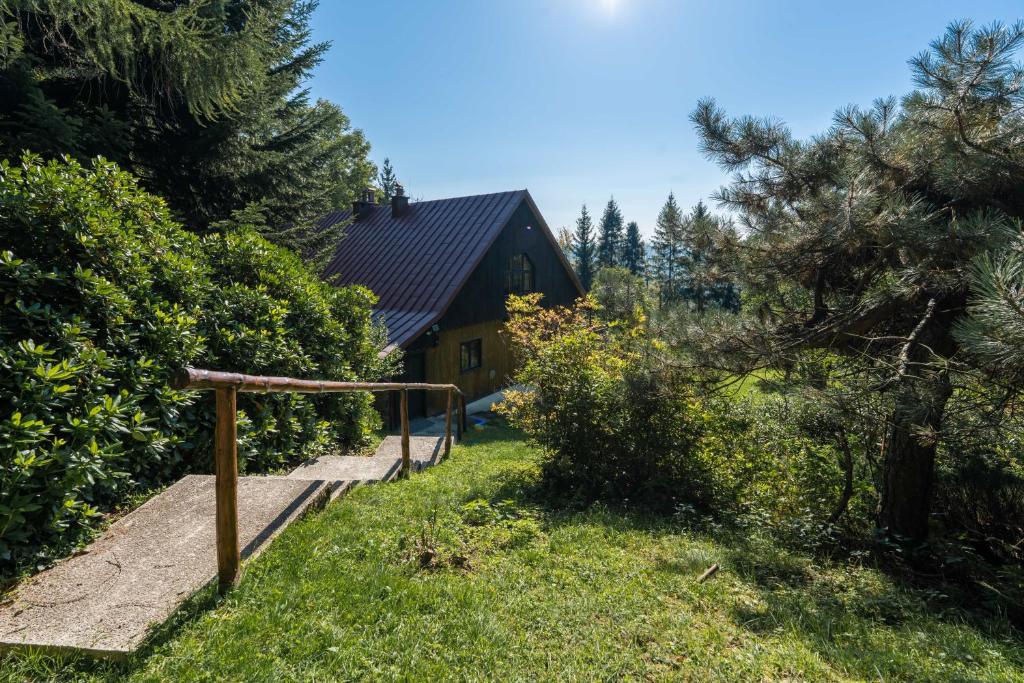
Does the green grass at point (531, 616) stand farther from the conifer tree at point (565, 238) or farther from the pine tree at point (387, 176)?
the pine tree at point (387, 176)

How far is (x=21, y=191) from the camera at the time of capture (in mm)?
3352

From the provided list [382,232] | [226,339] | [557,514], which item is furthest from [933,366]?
[382,232]

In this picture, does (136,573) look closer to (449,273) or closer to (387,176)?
(449,273)

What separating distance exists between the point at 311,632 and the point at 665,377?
3.68m

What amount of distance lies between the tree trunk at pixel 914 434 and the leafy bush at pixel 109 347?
4952 millimetres

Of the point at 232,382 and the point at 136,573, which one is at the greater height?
the point at 232,382

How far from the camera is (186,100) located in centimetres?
Answer: 671

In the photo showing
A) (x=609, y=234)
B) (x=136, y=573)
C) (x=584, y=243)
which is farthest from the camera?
(x=609, y=234)

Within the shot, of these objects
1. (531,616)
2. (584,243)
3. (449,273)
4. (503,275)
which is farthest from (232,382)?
(584,243)

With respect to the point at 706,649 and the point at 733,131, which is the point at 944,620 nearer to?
the point at 706,649

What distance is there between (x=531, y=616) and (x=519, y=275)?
1540 centimetres

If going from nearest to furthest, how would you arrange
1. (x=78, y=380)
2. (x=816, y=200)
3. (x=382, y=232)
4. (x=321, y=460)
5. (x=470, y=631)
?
(x=470, y=631) → (x=78, y=380) → (x=816, y=200) → (x=321, y=460) → (x=382, y=232)

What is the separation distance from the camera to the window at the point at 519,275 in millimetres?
16797

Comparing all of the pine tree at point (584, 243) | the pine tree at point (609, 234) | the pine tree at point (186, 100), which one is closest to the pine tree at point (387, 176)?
the pine tree at point (584, 243)
